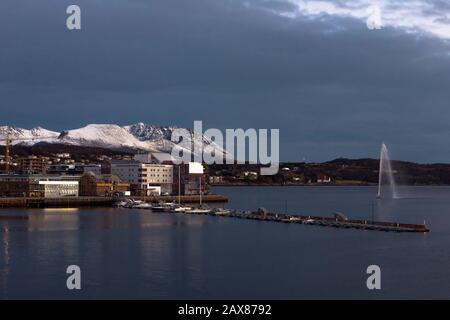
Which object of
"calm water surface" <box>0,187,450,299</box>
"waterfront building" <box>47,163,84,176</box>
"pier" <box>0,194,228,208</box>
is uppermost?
"waterfront building" <box>47,163,84,176</box>

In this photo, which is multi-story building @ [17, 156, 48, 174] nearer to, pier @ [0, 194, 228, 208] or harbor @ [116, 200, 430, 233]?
pier @ [0, 194, 228, 208]

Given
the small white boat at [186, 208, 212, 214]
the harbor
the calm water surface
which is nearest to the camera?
the calm water surface

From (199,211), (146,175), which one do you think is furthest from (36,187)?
(199,211)

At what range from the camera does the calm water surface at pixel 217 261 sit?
1338 centimetres

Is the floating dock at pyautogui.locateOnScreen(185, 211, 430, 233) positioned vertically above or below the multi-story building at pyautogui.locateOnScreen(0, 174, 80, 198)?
below

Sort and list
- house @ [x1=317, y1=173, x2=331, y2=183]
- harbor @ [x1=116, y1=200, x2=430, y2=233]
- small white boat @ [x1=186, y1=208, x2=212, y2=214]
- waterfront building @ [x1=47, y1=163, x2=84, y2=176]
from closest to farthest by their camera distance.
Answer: harbor @ [x1=116, y1=200, x2=430, y2=233] < small white boat @ [x1=186, y1=208, x2=212, y2=214] < waterfront building @ [x1=47, y1=163, x2=84, y2=176] < house @ [x1=317, y1=173, x2=331, y2=183]

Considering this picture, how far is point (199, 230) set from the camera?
25.9 metres

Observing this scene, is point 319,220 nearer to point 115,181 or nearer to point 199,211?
point 199,211

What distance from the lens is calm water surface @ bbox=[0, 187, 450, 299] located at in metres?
13.4

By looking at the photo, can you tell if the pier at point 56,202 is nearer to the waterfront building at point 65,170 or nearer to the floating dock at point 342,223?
the floating dock at point 342,223

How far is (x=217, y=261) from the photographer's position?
17094mm

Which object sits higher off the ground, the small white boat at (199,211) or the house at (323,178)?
the house at (323,178)

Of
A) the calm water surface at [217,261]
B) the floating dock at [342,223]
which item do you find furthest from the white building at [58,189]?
the calm water surface at [217,261]

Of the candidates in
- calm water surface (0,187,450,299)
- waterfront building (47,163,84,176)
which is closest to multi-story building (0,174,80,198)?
waterfront building (47,163,84,176)
